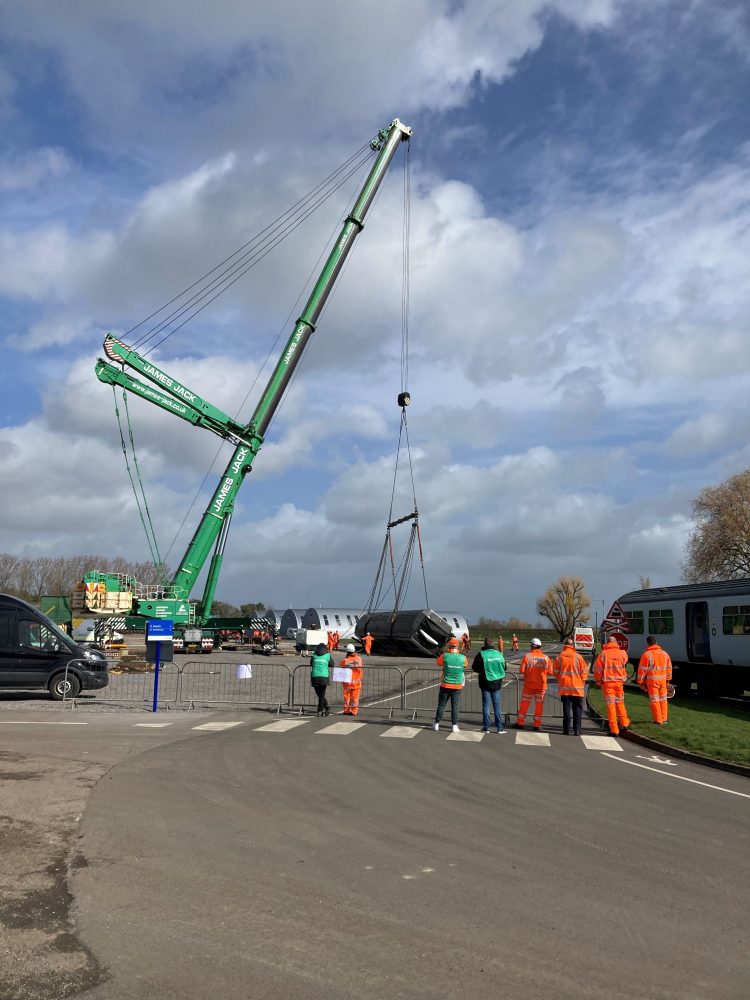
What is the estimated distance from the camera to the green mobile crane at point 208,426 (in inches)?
1355

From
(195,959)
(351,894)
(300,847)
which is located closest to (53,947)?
(195,959)

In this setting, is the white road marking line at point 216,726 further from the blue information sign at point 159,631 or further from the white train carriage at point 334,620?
the white train carriage at point 334,620

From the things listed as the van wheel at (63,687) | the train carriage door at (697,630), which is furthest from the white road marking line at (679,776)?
the van wheel at (63,687)

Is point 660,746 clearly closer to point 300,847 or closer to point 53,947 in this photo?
point 300,847

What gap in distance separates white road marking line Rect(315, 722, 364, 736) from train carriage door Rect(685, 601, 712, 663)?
12853 mm

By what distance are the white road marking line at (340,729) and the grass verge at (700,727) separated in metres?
5.35

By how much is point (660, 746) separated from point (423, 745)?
4062mm

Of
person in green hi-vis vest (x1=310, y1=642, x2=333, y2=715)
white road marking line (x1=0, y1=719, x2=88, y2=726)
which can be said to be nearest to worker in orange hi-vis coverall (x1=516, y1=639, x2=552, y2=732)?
person in green hi-vis vest (x1=310, y1=642, x2=333, y2=715)

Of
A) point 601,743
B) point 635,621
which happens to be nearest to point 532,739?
point 601,743

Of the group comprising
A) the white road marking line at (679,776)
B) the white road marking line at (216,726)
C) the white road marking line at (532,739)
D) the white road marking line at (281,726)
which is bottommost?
the white road marking line at (679,776)

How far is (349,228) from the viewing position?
38.6 m

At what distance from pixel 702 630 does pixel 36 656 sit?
18.8 m

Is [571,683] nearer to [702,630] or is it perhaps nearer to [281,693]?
[281,693]

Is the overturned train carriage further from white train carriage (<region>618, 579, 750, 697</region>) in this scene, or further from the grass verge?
the grass verge
